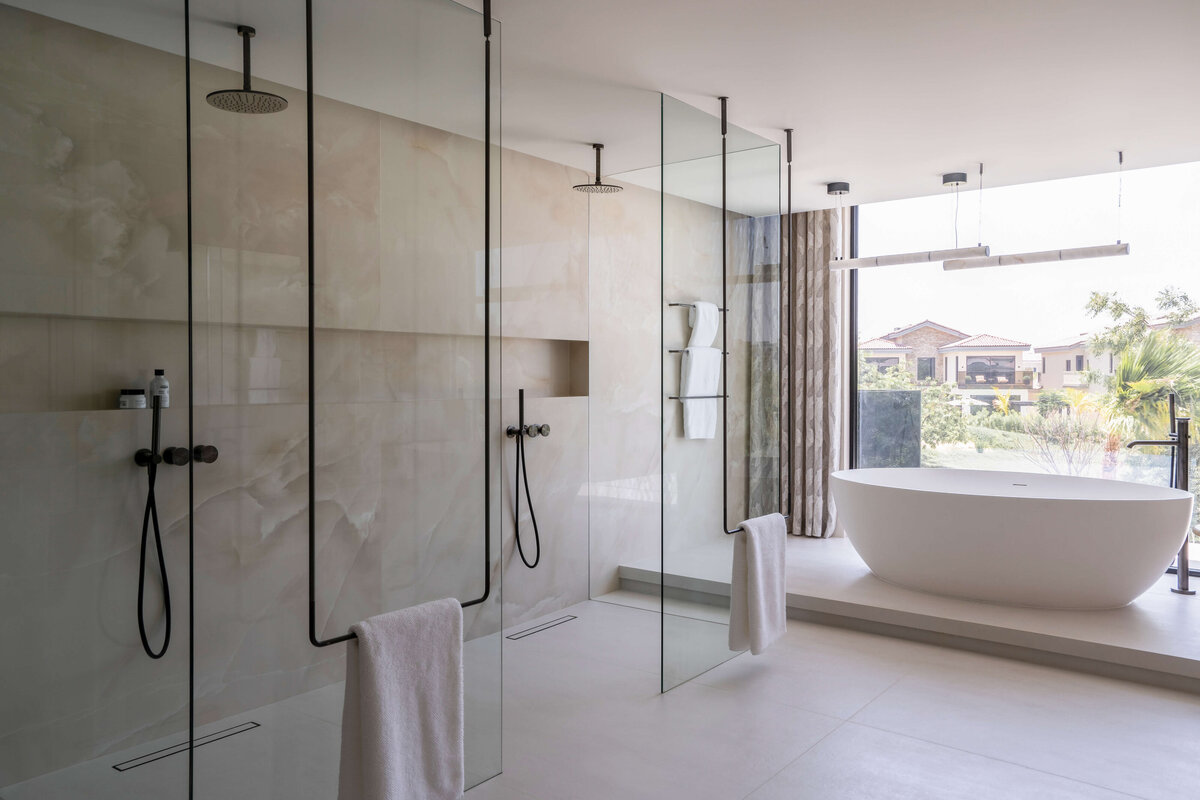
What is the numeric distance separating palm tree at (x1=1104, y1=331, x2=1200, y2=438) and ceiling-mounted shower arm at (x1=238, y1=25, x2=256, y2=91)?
535cm

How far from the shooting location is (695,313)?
11.9ft

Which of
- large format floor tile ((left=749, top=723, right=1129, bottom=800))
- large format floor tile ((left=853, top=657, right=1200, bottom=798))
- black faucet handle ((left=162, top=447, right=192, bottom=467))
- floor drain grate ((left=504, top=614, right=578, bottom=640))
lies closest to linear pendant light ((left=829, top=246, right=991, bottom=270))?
large format floor tile ((left=853, top=657, right=1200, bottom=798))

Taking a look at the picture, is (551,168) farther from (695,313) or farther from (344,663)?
(344,663)

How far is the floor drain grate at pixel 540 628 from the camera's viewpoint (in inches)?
172

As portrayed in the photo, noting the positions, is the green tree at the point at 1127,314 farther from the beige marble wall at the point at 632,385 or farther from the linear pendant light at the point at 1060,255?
the beige marble wall at the point at 632,385

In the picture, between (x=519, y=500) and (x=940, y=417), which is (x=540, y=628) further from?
(x=940, y=417)

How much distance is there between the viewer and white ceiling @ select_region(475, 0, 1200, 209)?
286 centimetres

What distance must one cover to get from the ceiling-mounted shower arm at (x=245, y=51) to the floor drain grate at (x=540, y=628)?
9.96 feet

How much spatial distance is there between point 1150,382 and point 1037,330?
0.74 meters

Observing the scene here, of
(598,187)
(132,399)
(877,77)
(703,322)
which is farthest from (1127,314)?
(132,399)

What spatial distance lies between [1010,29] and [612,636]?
3.19 meters

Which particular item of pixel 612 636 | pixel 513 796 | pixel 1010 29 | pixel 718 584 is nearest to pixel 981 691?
pixel 718 584

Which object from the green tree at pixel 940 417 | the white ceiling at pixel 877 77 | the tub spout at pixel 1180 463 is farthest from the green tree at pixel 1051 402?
the white ceiling at pixel 877 77

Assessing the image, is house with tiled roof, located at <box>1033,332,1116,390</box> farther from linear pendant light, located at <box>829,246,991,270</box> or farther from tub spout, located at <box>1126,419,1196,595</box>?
linear pendant light, located at <box>829,246,991,270</box>
